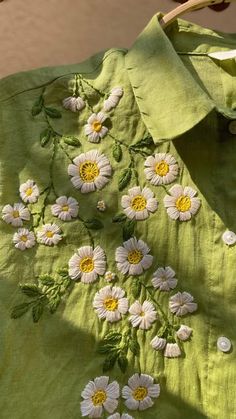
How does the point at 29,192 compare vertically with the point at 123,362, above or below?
above

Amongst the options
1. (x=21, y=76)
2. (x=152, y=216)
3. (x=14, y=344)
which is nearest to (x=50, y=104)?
(x=21, y=76)

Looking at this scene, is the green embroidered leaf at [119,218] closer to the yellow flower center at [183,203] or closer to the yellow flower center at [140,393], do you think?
the yellow flower center at [183,203]

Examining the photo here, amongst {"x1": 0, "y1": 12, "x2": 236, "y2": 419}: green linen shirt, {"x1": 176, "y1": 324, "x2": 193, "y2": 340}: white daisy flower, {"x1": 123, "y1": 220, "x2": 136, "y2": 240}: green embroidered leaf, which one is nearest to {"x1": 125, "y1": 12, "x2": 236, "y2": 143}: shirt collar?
{"x1": 0, "y1": 12, "x2": 236, "y2": 419}: green linen shirt

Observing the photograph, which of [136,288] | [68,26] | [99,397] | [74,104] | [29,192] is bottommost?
[99,397]

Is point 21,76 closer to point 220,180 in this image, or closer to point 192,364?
point 220,180

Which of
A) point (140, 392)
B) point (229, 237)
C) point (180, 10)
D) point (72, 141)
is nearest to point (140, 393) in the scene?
point (140, 392)

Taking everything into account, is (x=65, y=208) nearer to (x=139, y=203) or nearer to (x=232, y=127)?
(x=139, y=203)

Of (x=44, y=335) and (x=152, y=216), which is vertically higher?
(x=152, y=216)
